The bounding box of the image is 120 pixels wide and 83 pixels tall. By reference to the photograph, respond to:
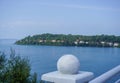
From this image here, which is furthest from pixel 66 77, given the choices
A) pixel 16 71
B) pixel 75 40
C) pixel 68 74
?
pixel 75 40

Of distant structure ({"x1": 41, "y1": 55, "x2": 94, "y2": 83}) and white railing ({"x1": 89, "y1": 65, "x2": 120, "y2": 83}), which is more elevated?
distant structure ({"x1": 41, "y1": 55, "x2": 94, "y2": 83})

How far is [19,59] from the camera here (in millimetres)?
3240

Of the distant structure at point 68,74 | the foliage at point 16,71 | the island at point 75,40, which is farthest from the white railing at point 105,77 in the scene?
the island at point 75,40

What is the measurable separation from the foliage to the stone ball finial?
2.22 metres

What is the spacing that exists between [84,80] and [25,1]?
26.5 metres

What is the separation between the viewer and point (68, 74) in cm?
76

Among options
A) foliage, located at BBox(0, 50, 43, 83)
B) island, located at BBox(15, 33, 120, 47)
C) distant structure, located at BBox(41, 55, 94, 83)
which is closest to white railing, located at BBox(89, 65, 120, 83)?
distant structure, located at BBox(41, 55, 94, 83)

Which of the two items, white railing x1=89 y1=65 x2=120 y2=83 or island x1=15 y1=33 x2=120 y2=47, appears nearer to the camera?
white railing x1=89 y1=65 x2=120 y2=83

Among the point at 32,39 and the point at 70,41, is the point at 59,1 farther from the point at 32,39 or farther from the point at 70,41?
the point at 70,41

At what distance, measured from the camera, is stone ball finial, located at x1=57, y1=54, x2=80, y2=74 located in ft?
2.48

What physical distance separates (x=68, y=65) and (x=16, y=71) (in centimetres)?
238

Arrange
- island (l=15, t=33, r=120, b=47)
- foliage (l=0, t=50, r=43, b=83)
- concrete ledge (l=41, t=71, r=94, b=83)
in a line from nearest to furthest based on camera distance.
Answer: concrete ledge (l=41, t=71, r=94, b=83), foliage (l=0, t=50, r=43, b=83), island (l=15, t=33, r=120, b=47)

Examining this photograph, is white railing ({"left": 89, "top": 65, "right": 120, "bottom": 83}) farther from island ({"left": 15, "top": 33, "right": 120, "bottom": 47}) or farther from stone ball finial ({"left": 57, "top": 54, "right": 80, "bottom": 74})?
island ({"left": 15, "top": 33, "right": 120, "bottom": 47})

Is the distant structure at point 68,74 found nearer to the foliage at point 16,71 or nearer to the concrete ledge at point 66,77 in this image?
the concrete ledge at point 66,77
